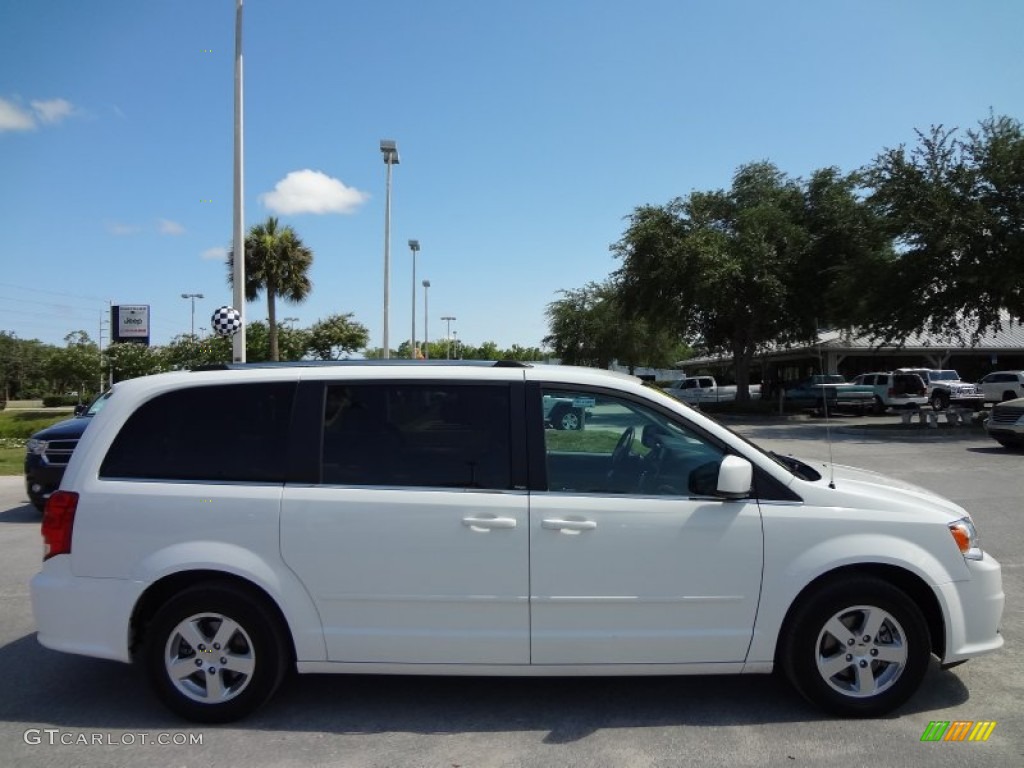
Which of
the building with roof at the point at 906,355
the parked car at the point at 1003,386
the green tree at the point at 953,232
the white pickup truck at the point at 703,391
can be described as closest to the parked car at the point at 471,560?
the green tree at the point at 953,232

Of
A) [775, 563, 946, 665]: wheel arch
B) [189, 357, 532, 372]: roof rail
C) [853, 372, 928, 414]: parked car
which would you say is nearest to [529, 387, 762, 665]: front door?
[775, 563, 946, 665]: wheel arch

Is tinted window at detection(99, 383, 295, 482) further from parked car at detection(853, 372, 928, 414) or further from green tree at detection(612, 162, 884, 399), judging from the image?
parked car at detection(853, 372, 928, 414)

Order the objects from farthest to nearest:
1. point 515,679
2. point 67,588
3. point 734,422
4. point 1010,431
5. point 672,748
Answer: point 734,422 → point 1010,431 → point 515,679 → point 67,588 → point 672,748

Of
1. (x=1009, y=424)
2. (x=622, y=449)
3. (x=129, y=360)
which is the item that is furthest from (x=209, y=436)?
(x=129, y=360)

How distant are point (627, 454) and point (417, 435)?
115cm

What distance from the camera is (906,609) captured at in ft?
12.7

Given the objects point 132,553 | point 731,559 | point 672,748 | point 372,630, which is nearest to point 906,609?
point 731,559

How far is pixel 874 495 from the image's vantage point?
4023 mm

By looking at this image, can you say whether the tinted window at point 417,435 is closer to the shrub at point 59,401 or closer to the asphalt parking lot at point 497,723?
the asphalt parking lot at point 497,723

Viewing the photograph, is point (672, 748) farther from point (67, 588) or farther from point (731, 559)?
point (67, 588)

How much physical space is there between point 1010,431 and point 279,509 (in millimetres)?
18407

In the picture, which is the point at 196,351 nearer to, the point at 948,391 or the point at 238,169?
the point at 238,169

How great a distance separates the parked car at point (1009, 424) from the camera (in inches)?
Answer: 682

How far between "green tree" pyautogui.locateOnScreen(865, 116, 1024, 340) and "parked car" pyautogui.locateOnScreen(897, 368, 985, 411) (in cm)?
615
